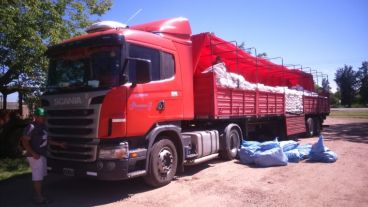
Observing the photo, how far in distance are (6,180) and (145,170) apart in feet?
12.6

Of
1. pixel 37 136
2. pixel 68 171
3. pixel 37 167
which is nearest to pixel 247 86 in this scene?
pixel 68 171

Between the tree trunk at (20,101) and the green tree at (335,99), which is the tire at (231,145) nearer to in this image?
the tree trunk at (20,101)

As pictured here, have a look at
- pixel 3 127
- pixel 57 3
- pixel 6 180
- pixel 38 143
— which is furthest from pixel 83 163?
pixel 57 3

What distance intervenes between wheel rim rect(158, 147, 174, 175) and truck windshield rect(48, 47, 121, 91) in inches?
71.6

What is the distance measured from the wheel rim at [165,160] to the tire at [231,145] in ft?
9.26

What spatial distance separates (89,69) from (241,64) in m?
7.30

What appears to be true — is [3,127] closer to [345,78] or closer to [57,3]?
[57,3]

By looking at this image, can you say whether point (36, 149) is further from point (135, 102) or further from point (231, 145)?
point (231, 145)

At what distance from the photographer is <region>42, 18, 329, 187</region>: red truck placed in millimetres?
5973

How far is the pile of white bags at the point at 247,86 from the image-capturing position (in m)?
9.28

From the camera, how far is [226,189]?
670 centimetres

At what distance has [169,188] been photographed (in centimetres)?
686

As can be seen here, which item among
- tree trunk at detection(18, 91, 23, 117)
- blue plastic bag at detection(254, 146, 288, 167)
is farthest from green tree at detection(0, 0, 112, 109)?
blue plastic bag at detection(254, 146, 288, 167)

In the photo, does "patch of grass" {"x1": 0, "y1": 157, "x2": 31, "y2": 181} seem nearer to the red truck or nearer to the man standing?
the red truck
